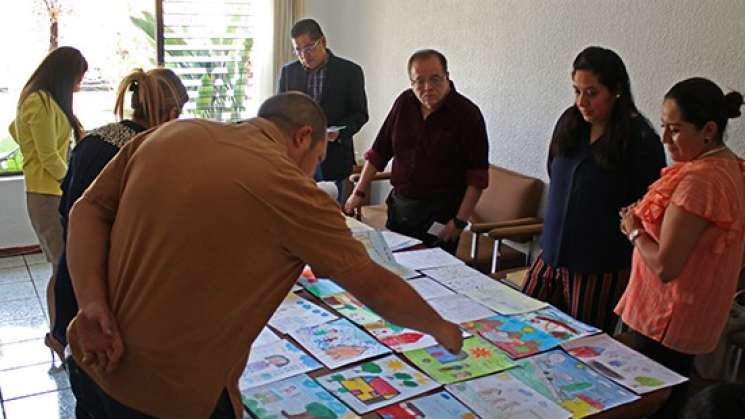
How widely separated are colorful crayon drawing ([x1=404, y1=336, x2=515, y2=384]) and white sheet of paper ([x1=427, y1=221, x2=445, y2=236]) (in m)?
1.08

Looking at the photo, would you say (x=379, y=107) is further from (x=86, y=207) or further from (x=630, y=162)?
(x=86, y=207)

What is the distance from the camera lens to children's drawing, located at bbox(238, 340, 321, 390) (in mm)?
1661

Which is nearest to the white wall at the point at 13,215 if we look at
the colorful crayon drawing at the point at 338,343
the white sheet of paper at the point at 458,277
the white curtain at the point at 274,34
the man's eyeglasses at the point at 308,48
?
the white curtain at the point at 274,34

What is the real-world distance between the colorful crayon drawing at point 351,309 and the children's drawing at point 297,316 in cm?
5

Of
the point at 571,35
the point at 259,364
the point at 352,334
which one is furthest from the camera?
the point at 571,35

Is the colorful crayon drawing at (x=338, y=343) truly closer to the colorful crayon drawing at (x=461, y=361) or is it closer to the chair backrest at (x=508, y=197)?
the colorful crayon drawing at (x=461, y=361)

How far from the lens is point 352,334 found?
1.90 meters

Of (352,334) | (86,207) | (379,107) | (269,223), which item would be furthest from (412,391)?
(379,107)

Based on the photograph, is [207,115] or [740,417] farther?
[207,115]

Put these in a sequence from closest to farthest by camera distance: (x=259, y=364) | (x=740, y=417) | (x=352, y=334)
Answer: (x=740, y=417), (x=259, y=364), (x=352, y=334)

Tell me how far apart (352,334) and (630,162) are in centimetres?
103

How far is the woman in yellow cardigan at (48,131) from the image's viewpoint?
9.66ft

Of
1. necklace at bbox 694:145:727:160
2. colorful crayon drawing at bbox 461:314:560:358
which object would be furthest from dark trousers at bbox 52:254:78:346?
necklace at bbox 694:145:727:160

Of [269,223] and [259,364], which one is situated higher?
[269,223]
